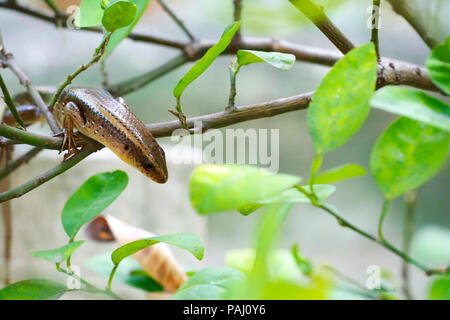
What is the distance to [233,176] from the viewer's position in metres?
0.27

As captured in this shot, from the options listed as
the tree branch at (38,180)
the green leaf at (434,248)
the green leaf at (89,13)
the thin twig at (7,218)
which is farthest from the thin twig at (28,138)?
the green leaf at (434,248)

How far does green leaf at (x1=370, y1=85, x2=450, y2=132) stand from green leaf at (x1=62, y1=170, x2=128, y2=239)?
33 centimetres

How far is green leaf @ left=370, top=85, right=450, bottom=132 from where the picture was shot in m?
0.29

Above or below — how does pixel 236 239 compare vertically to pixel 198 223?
above

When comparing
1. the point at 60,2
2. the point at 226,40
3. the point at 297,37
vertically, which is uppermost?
the point at 297,37

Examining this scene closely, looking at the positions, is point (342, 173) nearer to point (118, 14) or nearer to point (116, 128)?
point (118, 14)

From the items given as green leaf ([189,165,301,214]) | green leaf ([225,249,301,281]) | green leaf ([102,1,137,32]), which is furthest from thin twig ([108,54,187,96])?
green leaf ([189,165,301,214])

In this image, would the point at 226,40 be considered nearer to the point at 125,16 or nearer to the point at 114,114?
the point at 125,16

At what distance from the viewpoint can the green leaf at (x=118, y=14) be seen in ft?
1.44

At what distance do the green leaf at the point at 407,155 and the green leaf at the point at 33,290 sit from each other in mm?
341

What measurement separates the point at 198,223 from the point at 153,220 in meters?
0.21

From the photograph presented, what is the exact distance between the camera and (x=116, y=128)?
34.5 inches
